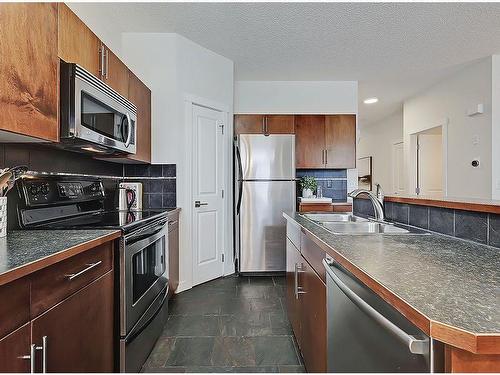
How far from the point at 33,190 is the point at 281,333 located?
6.01 ft

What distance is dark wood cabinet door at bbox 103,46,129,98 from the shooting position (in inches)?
85.9

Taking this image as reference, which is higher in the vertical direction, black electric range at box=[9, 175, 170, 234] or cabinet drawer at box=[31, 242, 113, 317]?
black electric range at box=[9, 175, 170, 234]

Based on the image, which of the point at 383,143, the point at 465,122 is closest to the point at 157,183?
the point at 465,122

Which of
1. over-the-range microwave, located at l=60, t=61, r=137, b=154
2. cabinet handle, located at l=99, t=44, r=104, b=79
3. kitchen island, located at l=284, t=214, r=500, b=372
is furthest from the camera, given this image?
Answer: cabinet handle, located at l=99, t=44, r=104, b=79

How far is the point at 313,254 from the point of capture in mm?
1519

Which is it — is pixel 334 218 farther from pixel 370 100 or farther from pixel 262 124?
pixel 370 100

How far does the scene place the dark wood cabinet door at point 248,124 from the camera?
4.22 meters

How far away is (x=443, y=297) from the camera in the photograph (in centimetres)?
65

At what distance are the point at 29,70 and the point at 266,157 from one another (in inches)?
107

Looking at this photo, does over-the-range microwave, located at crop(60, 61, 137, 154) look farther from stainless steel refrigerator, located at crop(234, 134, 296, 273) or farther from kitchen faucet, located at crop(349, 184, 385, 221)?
stainless steel refrigerator, located at crop(234, 134, 296, 273)

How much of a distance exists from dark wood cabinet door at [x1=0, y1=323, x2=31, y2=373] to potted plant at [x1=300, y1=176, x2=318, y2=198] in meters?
3.67

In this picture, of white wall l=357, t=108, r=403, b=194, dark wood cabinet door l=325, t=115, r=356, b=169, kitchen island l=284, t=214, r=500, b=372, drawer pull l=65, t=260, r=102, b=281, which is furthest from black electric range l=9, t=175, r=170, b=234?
white wall l=357, t=108, r=403, b=194

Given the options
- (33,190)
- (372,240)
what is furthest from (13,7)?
(372,240)

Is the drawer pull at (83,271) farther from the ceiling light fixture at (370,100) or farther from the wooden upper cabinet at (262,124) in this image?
the ceiling light fixture at (370,100)
